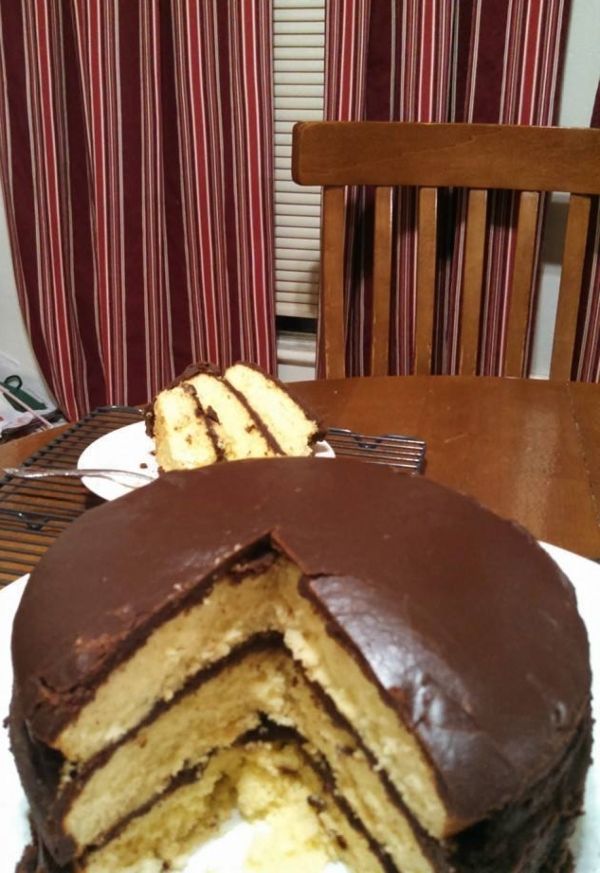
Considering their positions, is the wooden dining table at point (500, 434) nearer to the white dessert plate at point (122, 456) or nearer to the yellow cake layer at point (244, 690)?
the white dessert plate at point (122, 456)

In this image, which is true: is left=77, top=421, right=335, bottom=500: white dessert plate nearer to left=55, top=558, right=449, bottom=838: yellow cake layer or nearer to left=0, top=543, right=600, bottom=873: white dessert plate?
left=0, top=543, right=600, bottom=873: white dessert plate

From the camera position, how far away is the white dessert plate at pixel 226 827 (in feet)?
2.93

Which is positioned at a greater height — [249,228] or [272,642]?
[249,228]

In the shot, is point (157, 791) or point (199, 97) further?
point (199, 97)

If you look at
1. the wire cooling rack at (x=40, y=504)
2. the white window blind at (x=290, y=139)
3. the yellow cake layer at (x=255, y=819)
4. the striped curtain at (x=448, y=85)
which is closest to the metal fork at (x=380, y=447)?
the wire cooling rack at (x=40, y=504)

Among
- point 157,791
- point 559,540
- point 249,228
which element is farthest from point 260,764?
point 249,228

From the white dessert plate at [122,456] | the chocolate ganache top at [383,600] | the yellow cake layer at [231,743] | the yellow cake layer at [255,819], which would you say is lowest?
the yellow cake layer at [255,819]

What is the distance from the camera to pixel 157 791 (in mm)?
1019

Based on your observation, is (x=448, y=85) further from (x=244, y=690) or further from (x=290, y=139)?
(x=244, y=690)

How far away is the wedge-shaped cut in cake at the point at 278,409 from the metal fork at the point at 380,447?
0.07m

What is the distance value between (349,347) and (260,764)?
1.98m

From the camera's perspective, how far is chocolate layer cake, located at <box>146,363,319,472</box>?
153 centimetres

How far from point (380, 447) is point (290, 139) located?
167 cm

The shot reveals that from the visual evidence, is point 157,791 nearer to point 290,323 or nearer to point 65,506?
point 65,506
